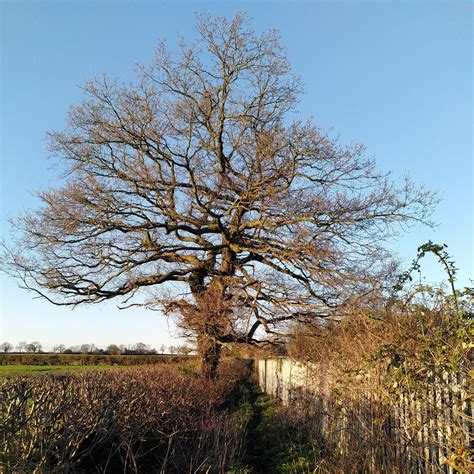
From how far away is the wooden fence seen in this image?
4828mm

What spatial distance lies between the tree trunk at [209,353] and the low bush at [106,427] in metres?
4.48

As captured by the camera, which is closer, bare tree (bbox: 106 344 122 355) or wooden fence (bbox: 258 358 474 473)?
wooden fence (bbox: 258 358 474 473)

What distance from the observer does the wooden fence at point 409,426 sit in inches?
190

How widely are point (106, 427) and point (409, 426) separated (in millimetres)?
3976

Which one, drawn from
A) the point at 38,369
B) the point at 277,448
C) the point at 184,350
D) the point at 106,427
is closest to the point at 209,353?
the point at 184,350

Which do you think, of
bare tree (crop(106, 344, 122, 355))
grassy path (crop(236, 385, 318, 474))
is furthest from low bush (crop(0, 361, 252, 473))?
bare tree (crop(106, 344, 122, 355))

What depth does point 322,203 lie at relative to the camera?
1474 centimetres

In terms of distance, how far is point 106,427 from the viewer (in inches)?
251

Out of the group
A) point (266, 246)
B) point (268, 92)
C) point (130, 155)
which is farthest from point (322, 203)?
point (130, 155)

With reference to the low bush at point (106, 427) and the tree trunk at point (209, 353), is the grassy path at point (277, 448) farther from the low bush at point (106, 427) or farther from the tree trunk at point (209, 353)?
the tree trunk at point (209, 353)

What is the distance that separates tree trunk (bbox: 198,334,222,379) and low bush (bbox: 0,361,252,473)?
4480 millimetres

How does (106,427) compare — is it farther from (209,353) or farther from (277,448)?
(209,353)

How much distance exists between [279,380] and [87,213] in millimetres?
9869

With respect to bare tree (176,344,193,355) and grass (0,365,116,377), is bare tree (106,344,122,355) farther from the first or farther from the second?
bare tree (176,344,193,355)
